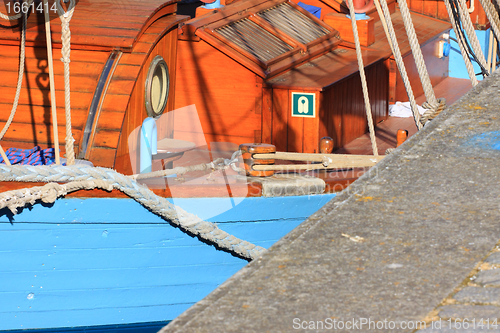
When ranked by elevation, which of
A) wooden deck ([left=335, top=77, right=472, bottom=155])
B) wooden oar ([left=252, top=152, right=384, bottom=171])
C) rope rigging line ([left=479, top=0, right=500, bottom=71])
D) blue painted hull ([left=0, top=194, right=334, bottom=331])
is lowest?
blue painted hull ([left=0, top=194, right=334, bottom=331])

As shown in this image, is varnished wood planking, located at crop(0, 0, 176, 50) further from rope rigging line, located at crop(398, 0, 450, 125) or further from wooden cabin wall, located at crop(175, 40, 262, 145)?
rope rigging line, located at crop(398, 0, 450, 125)

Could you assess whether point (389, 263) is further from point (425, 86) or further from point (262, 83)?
point (262, 83)

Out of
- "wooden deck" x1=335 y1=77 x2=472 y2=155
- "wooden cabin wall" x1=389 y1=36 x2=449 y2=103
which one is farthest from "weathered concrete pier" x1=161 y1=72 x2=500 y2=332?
"wooden cabin wall" x1=389 y1=36 x2=449 y2=103

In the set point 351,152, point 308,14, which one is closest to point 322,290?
point 351,152

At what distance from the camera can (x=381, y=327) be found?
4.19 ft

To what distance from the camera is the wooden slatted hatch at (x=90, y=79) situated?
3816mm

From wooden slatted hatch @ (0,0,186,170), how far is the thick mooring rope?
0.59 metres

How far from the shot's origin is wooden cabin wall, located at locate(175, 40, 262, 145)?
5.01 m

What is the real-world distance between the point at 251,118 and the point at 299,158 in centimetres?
151

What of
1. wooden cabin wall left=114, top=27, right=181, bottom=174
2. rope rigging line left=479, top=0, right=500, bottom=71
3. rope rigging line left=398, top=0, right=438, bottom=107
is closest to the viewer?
rope rigging line left=398, top=0, right=438, bottom=107

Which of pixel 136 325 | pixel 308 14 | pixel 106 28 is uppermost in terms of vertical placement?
pixel 308 14

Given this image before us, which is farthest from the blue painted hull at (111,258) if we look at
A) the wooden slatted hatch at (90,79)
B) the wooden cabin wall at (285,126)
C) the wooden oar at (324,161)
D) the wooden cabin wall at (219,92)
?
the wooden cabin wall at (219,92)

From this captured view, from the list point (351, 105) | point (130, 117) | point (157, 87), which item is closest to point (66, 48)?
point (130, 117)

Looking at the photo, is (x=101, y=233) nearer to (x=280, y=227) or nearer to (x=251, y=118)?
(x=280, y=227)
